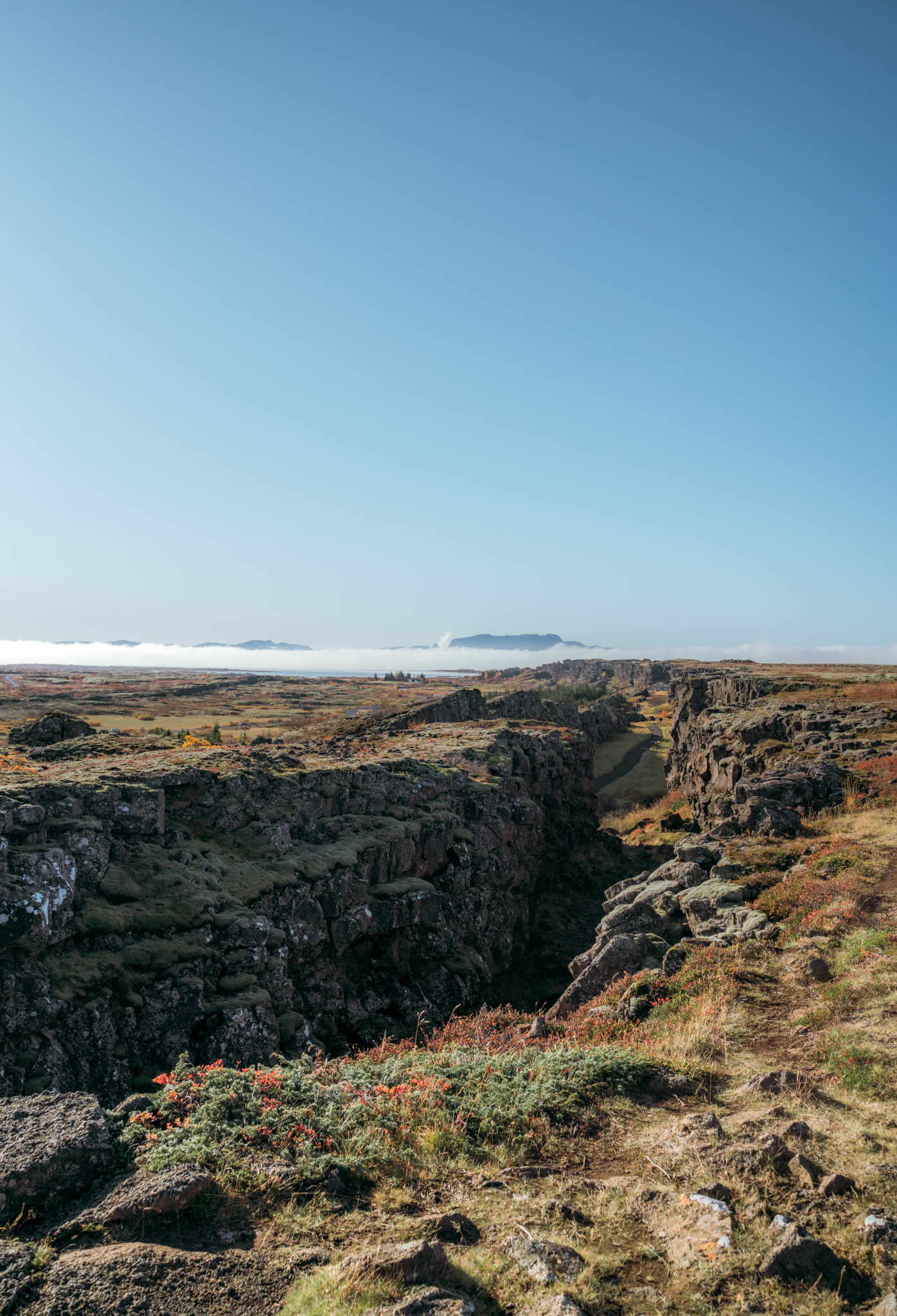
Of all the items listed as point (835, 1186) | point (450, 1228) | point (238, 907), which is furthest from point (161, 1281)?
point (238, 907)

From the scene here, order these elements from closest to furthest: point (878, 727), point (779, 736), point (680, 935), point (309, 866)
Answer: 1. point (680, 935)
2. point (309, 866)
3. point (878, 727)
4. point (779, 736)

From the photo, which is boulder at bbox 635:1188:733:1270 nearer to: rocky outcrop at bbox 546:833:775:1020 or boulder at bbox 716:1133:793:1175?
boulder at bbox 716:1133:793:1175

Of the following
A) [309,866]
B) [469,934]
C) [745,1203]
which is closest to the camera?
[745,1203]

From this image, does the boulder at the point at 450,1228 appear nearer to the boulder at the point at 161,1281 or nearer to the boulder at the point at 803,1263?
the boulder at the point at 161,1281

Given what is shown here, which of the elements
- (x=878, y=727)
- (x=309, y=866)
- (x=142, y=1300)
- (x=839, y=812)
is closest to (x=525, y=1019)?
(x=309, y=866)

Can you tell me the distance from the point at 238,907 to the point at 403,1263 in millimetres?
12734

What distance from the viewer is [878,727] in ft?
128

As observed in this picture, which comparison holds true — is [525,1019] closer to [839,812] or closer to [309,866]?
[309,866]

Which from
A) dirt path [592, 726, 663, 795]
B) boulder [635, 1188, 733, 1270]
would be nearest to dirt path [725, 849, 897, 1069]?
boulder [635, 1188, 733, 1270]

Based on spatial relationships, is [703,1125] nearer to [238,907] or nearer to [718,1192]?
[718,1192]

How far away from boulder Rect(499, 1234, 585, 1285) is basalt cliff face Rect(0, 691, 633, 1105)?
27.6 feet

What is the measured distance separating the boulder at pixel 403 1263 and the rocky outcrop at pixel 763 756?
21.9 m

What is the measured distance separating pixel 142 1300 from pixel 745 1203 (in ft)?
19.9

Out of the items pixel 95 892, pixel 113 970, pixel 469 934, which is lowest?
pixel 469 934
